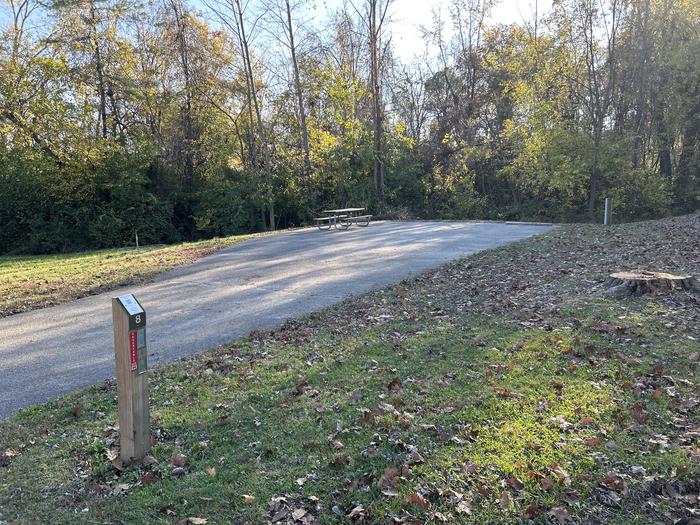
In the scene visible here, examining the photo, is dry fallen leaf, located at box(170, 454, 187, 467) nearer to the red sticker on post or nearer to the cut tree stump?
the red sticker on post

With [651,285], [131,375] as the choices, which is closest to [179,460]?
[131,375]

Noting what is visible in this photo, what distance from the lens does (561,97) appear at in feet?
68.9

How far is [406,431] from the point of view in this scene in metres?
3.37

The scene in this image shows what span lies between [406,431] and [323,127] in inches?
984

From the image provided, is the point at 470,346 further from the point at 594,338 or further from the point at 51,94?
the point at 51,94

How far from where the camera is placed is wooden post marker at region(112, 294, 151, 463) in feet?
9.93

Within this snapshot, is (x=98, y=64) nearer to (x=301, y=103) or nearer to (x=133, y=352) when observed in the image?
(x=301, y=103)

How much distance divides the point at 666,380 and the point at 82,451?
4426mm

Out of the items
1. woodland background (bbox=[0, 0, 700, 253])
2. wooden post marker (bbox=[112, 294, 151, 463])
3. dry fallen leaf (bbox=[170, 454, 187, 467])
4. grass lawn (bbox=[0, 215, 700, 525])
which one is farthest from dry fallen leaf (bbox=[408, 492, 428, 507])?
woodland background (bbox=[0, 0, 700, 253])

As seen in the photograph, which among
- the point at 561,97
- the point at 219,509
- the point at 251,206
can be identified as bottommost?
the point at 219,509

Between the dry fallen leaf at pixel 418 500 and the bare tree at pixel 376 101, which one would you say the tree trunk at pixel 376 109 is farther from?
the dry fallen leaf at pixel 418 500

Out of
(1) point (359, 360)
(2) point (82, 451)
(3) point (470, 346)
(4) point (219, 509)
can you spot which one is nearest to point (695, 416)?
(3) point (470, 346)

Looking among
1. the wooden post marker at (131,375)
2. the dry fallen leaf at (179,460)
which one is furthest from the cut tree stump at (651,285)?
the wooden post marker at (131,375)

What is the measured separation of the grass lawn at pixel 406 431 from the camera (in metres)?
2.67
